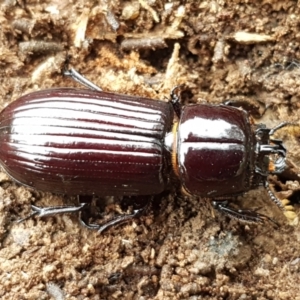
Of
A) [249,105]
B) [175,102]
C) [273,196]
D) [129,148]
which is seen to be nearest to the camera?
[129,148]

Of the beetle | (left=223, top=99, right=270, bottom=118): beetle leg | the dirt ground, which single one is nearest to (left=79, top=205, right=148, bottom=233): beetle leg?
the dirt ground

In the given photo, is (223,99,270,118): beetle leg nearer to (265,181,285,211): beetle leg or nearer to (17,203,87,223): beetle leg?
(265,181,285,211): beetle leg

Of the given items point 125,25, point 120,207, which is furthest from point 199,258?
Answer: point 125,25

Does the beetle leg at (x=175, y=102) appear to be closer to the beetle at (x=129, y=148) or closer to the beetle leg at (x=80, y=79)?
the beetle at (x=129, y=148)

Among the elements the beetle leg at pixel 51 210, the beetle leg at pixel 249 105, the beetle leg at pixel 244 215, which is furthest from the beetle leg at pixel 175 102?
the beetle leg at pixel 51 210

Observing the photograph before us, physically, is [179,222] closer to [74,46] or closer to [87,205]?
[87,205]

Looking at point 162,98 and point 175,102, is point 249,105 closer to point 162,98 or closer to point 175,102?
point 175,102

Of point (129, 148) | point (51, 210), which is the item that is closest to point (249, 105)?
point (129, 148)
